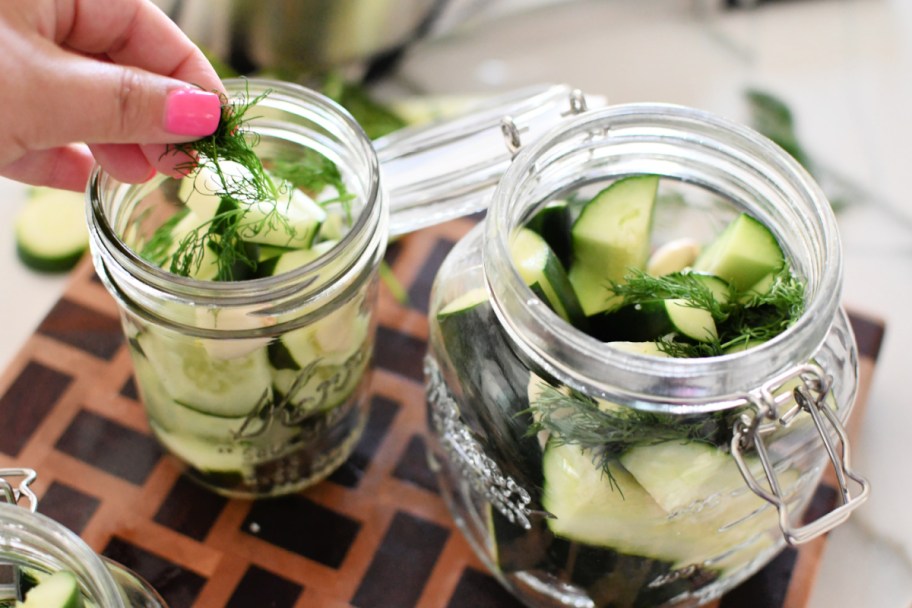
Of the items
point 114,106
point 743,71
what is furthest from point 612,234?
point 743,71

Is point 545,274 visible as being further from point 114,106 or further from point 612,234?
point 114,106

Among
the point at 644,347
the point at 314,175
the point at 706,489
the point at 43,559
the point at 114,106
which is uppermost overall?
the point at 114,106

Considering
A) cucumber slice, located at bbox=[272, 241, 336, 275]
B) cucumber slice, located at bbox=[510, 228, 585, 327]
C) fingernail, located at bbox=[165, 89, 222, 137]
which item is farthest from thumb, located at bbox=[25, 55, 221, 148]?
cucumber slice, located at bbox=[510, 228, 585, 327]

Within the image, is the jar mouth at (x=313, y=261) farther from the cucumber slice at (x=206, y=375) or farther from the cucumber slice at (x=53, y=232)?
the cucumber slice at (x=53, y=232)

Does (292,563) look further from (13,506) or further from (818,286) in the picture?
→ (818,286)

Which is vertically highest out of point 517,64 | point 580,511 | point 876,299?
point 517,64

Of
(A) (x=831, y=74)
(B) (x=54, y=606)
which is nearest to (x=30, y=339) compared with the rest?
(B) (x=54, y=606)
